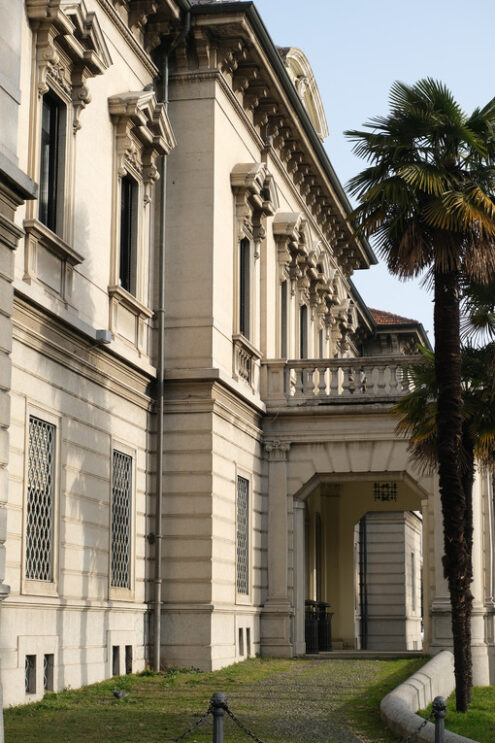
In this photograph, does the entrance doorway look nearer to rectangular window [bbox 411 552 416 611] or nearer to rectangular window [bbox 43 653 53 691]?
rectangular window [bbox 411 552 416 611]

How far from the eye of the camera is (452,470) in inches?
739

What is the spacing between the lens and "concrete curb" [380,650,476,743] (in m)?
12.9

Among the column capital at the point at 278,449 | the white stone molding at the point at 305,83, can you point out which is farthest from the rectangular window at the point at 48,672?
the white stone molding at the point at 305,83

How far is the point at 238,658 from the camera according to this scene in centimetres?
2622

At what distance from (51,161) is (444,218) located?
5.94 m

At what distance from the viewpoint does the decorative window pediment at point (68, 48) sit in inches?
743

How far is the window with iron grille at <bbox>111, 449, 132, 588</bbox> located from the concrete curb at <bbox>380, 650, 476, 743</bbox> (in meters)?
5.34

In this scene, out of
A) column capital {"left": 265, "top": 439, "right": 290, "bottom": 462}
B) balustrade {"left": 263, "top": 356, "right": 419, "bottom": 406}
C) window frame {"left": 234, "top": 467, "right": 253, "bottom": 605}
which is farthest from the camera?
column capital {"left": 265, "top": 439, "right": 290, "bottom": 462}

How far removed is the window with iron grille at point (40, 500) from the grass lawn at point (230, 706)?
185 centimetres

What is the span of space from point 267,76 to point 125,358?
29.3 feet

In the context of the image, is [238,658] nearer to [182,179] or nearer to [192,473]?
[192,473]

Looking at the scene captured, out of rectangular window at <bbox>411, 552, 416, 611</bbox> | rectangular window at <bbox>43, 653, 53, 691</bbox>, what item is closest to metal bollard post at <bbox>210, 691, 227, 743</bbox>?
rectangular window at <bbox>43, 653, 53, 691</bbox>

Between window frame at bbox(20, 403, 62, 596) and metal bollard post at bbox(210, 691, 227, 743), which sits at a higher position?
window frame at bbox(20, 403, 62, 596)

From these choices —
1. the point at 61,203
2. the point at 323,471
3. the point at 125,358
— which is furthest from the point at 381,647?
the point at 61,203
